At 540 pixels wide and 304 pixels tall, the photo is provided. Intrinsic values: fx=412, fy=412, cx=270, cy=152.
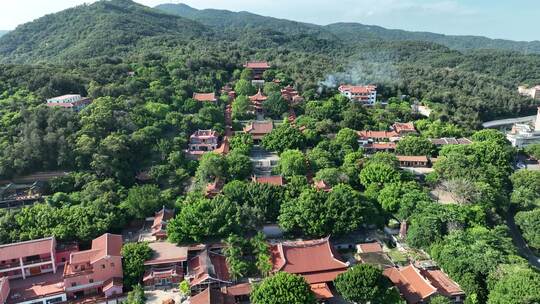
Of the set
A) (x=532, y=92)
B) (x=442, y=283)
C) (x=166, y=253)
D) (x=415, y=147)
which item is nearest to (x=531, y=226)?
(x=442, y=283)

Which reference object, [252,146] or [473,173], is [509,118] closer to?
[473,173]

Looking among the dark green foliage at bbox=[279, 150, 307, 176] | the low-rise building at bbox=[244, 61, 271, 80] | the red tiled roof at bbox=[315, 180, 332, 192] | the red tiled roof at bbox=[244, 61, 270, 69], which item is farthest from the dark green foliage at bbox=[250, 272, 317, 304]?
the red tiled roof at bbox=[244, 61, 270, 69]

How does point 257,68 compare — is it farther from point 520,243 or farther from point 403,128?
point 520,243

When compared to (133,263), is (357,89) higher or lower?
higher

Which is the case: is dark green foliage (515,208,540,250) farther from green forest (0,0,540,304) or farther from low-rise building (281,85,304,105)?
low-rise building (281,85,304,105)

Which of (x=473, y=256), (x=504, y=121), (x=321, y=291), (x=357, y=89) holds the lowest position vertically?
(x=321, y=291)

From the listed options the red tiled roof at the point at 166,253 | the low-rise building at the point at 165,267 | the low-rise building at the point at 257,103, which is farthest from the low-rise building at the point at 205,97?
the low-rise building at the point at 165,267

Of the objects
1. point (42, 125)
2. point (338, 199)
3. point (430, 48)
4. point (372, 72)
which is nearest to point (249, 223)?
point (338, 199)
